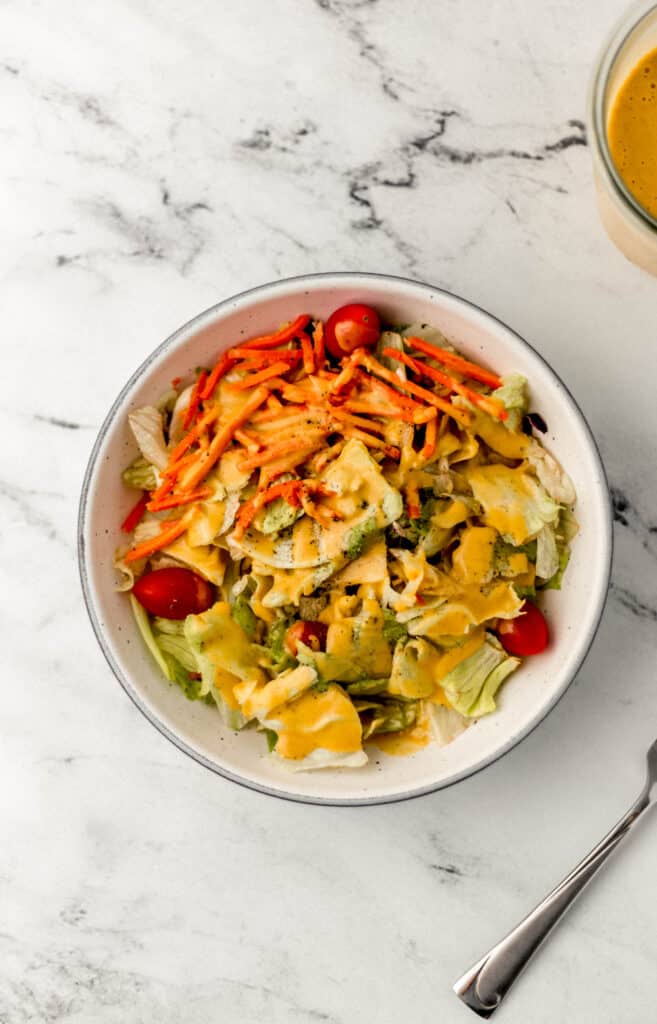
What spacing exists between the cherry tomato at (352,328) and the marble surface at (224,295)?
31cm

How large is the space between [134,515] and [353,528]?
50 cm

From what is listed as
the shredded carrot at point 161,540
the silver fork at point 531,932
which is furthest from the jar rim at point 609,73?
the silver fork at point 531,932

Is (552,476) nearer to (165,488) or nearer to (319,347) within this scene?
(319,347)

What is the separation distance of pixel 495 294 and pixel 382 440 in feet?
1.68

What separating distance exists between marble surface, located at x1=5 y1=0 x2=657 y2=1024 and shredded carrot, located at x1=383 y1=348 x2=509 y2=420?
34 cm

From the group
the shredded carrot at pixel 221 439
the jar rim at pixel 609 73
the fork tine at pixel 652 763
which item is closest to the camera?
the jar rim at pixel 609 73

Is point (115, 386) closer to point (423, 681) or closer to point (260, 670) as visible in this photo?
point (260, 670)

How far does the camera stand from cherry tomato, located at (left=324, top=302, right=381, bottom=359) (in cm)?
210

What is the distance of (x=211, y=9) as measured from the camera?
2443 mm

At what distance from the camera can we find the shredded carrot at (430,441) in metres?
2.06

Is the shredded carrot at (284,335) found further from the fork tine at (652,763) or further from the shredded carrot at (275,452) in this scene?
the fork tine at (652,763)

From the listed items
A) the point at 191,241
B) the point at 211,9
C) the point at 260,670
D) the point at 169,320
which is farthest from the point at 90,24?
the point at 260,670

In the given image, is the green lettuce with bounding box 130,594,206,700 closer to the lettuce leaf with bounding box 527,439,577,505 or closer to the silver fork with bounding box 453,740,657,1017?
the lettuce leaf with bounding box 527,439,577,505

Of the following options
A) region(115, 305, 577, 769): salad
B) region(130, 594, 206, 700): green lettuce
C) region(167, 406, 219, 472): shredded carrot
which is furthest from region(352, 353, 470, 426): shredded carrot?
region(130, 594, 206, 700): green lettuce
